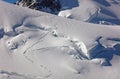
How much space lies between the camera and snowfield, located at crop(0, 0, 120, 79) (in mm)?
6656

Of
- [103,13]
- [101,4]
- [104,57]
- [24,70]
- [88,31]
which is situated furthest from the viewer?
[101,4]

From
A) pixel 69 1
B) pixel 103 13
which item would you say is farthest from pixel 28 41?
pixel 69 1

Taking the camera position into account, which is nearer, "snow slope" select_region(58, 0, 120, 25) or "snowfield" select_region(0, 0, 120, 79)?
"snowfield" select_region(0, 0, 120, 79)

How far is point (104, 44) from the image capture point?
24.2 ft

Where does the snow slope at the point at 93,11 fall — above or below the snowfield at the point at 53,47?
below

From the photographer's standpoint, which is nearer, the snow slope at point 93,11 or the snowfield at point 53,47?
the snowfield at point 53,47

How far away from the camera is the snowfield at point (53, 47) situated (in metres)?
6.66

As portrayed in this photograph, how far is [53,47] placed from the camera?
7055mm

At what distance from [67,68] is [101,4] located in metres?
6.48

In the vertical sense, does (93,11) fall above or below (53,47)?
below

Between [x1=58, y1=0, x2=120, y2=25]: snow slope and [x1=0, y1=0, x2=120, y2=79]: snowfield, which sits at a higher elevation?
[x1=0, y1=0, x2=120, y2=79]: snowfield

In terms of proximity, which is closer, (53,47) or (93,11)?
(53,47)

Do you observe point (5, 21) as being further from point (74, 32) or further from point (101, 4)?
point (101, 4)

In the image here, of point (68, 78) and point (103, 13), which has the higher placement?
point (68, 78)
